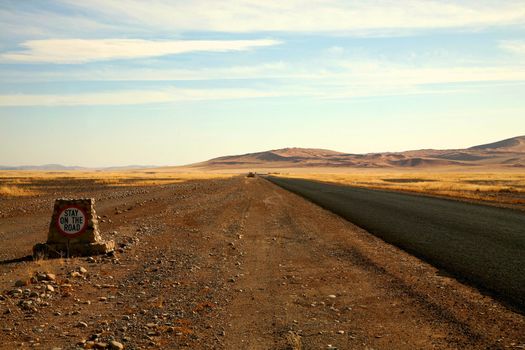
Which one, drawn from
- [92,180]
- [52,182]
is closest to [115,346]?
[52,182]

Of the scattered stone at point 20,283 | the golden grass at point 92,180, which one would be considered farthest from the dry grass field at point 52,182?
the scattered stone at point 20,283

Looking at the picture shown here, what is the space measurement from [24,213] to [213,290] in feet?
59.9

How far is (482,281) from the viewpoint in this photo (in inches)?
373

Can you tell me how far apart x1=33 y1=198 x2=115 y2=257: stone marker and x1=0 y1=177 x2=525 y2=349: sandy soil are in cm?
61

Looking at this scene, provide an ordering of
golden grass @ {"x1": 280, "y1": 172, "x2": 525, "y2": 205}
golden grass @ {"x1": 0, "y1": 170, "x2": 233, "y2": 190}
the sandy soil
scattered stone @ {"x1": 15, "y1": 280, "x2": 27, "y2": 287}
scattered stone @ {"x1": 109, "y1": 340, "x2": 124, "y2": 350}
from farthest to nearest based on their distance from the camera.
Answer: golden grass @ {"x1": 0, "y1": 170, "x2": 233, "y2": 190} → golden grass @ {"x1": 280, "y1": 172, "x2": 525, "y2": 205} → scattered stone @ {"x1": 15, "y1": 280, "x2": 27, "y2": 287} → the sandy soil → scattered stone @ {"x1": 109, "y1": 340, "x2": 124, "y2": 350}

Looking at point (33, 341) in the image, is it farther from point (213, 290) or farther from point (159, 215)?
point (159, 215)

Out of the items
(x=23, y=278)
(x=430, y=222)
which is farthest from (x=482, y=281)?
(x=430, y=222)

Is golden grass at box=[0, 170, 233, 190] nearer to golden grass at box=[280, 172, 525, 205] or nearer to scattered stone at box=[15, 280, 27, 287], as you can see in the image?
golden grass at box=[280, 172, 525, 205]

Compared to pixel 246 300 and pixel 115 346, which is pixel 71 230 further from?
pixel 115 346

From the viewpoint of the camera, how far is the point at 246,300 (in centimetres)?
818

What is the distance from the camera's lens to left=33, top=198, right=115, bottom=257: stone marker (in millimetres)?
11547

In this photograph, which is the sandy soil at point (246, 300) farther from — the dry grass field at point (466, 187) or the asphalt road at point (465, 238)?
the dry grass field at point (466, 187)

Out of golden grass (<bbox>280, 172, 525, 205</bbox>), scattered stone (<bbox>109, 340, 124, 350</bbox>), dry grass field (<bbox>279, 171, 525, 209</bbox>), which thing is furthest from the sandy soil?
golden grass (<bbox>280, 172, 525, 205</bbox>)

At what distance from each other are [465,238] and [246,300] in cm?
981
